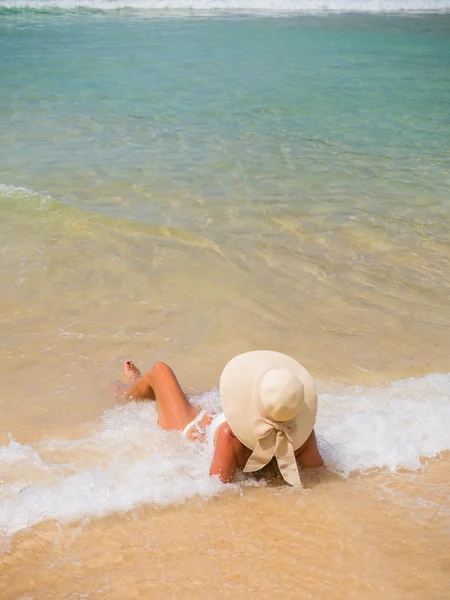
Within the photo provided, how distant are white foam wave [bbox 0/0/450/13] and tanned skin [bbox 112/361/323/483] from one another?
20892mm

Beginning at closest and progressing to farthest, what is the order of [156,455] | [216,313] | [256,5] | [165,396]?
[156,455], [165,396], [216,313], [256,5]

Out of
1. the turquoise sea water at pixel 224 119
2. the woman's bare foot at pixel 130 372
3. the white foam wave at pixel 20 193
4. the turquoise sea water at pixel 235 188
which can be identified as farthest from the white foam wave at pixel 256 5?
the woman's bare foot at pixel 130 372

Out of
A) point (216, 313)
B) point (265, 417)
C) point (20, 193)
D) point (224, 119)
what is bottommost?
point (216, 313)

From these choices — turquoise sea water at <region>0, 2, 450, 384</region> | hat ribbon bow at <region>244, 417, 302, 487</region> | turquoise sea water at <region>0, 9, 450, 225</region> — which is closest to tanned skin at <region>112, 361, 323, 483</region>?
hat ribbon bow at <region>244, 417, 302, 487</region>

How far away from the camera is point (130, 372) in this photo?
4.75 metres

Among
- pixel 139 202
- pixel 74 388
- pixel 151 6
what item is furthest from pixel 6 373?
pixel 151 6

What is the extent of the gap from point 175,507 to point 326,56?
45.4ft

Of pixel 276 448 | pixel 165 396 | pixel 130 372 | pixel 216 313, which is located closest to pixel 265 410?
pixel 276 448

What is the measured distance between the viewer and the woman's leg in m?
4.18

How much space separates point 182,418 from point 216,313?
67.2 inches

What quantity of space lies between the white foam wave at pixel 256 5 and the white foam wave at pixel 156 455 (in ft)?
69.4

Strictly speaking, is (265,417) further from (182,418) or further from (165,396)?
(165,396)

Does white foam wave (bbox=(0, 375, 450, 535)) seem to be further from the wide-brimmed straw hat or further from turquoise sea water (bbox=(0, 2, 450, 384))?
turquoise sea water (bbox=(0, 2, 450, 384))

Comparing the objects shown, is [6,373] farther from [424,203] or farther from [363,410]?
[424,203]
